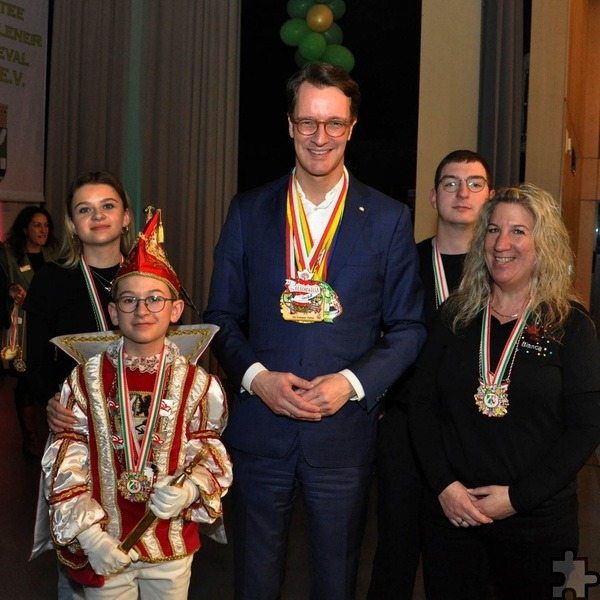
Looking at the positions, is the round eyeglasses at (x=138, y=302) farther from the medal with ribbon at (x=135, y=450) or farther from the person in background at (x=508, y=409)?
the person in background at (x=508, y=409)

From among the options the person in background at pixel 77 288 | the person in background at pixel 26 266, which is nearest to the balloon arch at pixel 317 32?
the person in background at pixel 26 266

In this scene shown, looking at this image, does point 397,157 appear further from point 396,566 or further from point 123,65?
point 396,566

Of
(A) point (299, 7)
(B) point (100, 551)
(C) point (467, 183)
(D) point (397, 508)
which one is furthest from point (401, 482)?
(A) point (299, 7)

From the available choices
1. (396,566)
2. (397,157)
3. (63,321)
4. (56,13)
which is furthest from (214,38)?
(396,566)

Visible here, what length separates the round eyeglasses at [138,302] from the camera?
Answer: 7.03 feet

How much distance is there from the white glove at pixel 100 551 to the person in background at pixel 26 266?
9.44 feet

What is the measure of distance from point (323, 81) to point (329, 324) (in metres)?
0.63

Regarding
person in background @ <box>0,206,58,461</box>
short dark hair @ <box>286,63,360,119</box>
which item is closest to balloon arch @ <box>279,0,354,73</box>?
person in background @ <box>0,206,58,461</box>

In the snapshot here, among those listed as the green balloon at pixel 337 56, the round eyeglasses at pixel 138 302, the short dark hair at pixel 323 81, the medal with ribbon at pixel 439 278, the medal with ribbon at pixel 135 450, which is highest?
the green balloon at pixel 337 56

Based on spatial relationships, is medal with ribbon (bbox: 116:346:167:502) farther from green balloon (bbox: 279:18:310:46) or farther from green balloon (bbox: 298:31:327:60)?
green balloon (bbox: 279:18:310:46)

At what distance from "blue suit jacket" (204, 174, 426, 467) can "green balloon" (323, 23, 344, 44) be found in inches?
179

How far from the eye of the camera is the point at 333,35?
6461 mm

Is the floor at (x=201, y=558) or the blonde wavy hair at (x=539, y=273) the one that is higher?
the blonde wavy hair at (x=539, y=273)

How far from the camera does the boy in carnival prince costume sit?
6.91 ft
